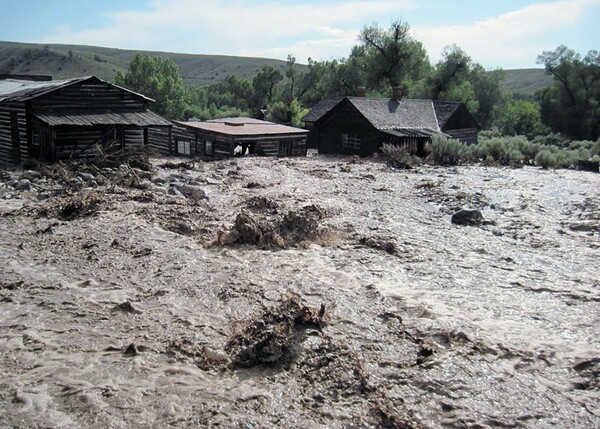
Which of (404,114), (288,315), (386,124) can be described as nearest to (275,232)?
(288,315)

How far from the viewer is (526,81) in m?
133

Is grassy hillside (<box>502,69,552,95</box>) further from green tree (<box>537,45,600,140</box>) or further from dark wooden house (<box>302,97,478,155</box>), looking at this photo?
dark wooden house (<box>302,97,478,155</box>)

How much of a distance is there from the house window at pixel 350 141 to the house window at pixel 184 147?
9.96m

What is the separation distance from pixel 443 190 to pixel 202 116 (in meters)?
47.6

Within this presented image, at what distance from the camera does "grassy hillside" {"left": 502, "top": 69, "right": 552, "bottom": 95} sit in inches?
4788

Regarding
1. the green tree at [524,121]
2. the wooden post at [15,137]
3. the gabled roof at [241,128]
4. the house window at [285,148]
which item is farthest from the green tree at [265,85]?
the wooden post at [15,137]

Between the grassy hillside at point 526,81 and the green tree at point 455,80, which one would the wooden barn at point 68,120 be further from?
the grassy hillside at point 526,81

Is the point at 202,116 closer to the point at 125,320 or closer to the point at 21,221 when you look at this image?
the point at 21,221

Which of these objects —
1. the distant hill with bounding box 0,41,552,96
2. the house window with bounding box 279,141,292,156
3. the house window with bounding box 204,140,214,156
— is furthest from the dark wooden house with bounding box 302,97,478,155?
the distant hill with bounding box 0,41,552,96

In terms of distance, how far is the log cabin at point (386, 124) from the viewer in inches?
1373

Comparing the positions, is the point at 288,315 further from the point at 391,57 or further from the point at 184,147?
the point at 391,57

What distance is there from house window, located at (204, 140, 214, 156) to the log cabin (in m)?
8.30

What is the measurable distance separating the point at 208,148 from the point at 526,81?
11827cm

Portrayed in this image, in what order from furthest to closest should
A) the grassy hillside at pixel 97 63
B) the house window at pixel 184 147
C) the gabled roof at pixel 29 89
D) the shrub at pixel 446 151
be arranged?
the grassy hillside at pixel 97 63, the house window at pixel 184 147, the shrub at pixel 446 151, the gabled roof at pixel 29 89
